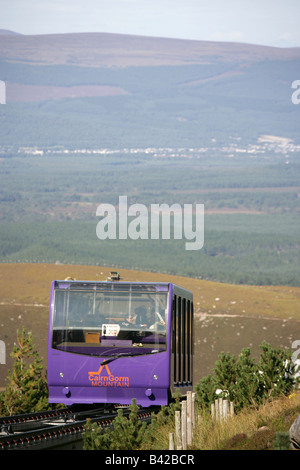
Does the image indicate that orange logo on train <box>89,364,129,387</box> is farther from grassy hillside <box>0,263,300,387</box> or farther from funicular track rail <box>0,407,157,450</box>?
grassy hillside <box>0,263,300,387</box>

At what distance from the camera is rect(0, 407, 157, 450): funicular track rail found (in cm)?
1441

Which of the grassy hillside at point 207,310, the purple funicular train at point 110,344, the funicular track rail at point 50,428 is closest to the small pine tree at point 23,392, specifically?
the funicular track rail at point 50,428

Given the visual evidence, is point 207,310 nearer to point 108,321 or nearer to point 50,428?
point 108,321

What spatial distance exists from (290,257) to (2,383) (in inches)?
4470

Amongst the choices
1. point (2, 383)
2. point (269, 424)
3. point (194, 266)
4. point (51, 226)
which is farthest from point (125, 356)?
point (51, 226)

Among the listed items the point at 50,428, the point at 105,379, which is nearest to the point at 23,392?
the point at 105,379

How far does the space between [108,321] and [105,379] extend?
1.17m

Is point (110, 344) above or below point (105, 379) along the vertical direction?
above

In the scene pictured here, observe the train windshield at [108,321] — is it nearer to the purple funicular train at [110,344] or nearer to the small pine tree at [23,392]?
the purple funicular train at [110,344]

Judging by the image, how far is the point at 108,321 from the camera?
62.2 feet

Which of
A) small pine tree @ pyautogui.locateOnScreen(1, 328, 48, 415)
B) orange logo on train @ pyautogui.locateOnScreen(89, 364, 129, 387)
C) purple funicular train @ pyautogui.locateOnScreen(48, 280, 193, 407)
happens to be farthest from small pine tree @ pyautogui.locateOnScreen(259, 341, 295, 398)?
small pine tree @ pyautogui.locateOnScreen(1, 328, 48, 415)

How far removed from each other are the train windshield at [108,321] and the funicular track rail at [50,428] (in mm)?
1441

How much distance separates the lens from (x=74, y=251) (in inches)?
5856

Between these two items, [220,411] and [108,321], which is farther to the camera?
[108,321]
